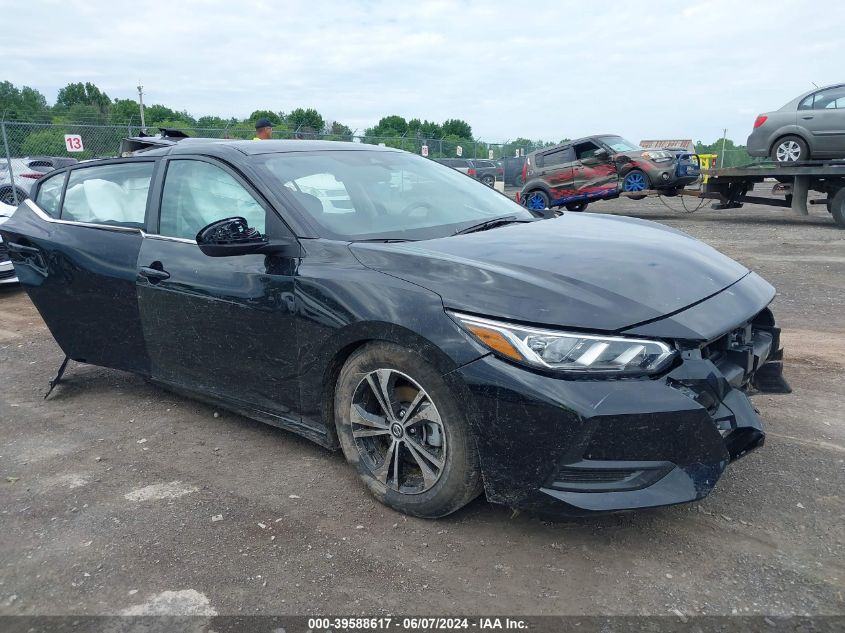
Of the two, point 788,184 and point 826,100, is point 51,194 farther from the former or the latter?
point 826,100

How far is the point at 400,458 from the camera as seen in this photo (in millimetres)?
3059

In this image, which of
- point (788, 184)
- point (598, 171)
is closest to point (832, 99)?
point (788, 184)

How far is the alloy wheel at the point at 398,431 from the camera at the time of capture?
2.88 meters

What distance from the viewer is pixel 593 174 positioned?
1656 centimetres

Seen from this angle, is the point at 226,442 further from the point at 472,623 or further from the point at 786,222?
the point at 786,222

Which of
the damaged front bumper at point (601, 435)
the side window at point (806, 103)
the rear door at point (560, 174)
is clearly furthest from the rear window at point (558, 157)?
the damaged front bumper at point (601, 435)

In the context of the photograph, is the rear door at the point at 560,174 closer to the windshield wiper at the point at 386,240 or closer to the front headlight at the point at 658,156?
the front headlight at the point at 658,156

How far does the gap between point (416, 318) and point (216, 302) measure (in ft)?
4.22

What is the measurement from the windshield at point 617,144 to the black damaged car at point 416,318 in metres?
13.1

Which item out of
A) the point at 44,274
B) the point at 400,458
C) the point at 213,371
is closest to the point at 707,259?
the point at 400,458

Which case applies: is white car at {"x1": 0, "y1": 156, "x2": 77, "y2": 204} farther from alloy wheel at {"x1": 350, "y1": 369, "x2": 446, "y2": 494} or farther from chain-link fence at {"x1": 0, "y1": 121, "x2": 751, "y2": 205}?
alloy wheel at {"x1": 350, "y1": 369, "x2": 446, "y2": 494}

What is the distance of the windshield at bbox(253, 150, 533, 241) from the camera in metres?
3.43

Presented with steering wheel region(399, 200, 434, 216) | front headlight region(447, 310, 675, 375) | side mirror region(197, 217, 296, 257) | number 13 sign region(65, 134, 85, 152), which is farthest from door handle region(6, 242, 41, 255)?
number 13 sign region(65, 134, 85, 152)

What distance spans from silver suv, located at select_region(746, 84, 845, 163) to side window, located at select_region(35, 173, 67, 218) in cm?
1334
